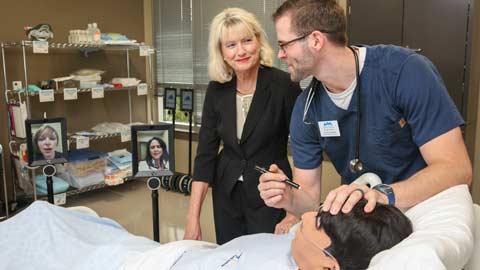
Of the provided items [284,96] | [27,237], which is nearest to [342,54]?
[284,96]

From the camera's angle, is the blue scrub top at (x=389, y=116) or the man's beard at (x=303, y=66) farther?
the man's beard at (x=303, y=66)

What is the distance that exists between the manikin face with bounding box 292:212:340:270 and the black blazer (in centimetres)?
71

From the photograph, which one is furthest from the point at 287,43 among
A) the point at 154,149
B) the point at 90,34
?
the point at 90,34

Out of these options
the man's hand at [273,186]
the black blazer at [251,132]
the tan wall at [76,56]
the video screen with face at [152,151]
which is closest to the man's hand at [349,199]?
the man's hand at [273,186]

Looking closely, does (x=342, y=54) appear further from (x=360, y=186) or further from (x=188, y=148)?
(x=188, y=148)

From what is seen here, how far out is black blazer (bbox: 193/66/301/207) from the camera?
1900 mm

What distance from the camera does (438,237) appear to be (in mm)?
874

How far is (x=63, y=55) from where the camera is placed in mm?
4262

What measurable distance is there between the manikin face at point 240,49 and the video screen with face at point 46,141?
116 centimetres

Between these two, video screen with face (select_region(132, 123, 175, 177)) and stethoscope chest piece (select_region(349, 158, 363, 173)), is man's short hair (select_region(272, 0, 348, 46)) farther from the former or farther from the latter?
video screen with face (select_region(132, 123, 175, 177))

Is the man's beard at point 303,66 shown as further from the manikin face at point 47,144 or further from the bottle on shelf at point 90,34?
the bottle on shelf at point 90,34

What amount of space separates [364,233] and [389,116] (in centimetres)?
44

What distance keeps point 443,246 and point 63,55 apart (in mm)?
4151

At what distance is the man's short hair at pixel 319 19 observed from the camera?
1348 mm
